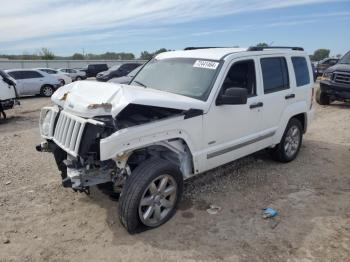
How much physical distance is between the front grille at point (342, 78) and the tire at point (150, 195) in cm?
915

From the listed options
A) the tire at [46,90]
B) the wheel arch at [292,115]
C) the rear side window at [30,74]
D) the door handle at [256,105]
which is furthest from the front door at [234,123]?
the rear side window at [30,74]

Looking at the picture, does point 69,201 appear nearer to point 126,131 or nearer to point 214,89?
point 126,131

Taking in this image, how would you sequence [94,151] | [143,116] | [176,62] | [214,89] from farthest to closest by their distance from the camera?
[176,62]
[214,89]
[143,116]
[94,151]

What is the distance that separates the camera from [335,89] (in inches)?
454

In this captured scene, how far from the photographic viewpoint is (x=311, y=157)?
6.57 meters

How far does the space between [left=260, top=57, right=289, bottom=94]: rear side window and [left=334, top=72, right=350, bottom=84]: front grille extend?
6530mm

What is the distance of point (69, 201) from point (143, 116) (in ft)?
5.44

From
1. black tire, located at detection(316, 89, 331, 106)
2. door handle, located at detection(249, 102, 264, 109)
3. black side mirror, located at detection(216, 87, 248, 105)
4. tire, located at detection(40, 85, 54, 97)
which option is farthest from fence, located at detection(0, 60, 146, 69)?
black side mirror, located at detection(216, 87, 248, 105)

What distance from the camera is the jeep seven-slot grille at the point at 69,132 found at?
147 inches

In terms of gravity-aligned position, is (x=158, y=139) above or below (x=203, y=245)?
above

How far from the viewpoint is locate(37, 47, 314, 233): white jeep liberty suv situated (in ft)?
12.1

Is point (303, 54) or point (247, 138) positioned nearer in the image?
point (247, 138)

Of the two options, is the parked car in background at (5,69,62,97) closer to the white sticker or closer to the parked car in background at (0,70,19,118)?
the parked car in background at (0,70,19,118)

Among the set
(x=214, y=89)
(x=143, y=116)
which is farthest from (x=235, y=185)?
(x=143, y=116)
